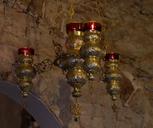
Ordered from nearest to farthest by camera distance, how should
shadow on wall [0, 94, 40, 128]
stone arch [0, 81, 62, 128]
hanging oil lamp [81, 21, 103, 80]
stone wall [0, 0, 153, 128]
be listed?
1. hanging oil lamp [81, 21, 103, 80]
2. shadow on wall [0, 94, 40, 128]
3. stone arch [0, 81, 62, 128]
4. stone wall [0, 0, 153, 128]

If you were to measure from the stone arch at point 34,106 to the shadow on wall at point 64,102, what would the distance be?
0.07 metres

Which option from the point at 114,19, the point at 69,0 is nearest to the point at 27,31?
the point at 69,0

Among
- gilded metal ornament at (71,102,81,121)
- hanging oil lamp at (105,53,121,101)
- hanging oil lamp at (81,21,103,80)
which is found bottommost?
gilded metal ornament at (71,102,81,121)

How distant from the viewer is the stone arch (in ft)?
10.0

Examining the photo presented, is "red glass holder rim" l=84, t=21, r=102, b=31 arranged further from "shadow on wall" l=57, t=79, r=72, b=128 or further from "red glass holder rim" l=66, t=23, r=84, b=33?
"shadow on wall" l=57, t=79, r=72, b=128

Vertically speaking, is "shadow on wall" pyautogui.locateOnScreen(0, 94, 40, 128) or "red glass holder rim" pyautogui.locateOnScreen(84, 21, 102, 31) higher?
"red glass holder rim" pyautogui.locateOnScreen(84, 21, 102, 31)

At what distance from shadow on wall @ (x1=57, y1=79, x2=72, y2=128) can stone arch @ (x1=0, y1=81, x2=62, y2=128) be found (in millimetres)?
74

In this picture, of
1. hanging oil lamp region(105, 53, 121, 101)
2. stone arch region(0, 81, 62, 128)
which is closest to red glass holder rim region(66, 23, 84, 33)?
hanging oil lamp region(105, 53, 121, 101)

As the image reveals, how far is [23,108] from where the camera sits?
308cm

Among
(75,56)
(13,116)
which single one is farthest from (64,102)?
(75,56)

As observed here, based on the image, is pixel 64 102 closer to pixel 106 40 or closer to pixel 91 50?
pixel 106 40

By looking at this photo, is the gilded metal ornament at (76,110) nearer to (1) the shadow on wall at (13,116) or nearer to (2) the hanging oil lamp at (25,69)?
(1) the shadow on wall at (13,116)

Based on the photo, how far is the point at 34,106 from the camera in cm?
315

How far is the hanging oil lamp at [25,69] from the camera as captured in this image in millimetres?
2797
